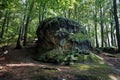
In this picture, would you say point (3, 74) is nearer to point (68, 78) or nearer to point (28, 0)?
point (68, 78)

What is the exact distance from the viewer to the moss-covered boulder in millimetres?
13445

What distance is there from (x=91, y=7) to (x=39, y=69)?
2622 centimetres

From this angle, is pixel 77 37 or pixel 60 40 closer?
pixel 60 40

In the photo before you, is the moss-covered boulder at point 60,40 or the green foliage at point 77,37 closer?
the moss-covered boulder at point 60,40

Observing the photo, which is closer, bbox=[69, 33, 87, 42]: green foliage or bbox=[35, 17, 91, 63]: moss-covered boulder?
bbox=[35, 17, 91, 63]: moss-covered boulder

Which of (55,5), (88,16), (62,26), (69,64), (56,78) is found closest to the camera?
(56,78)

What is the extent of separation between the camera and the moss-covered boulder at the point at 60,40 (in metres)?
13.4

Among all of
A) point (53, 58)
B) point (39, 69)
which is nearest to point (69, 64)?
point (53, 58)

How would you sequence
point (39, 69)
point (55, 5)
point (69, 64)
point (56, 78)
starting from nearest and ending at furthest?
point (56, 78) → point (39, 69) → point (69, 64) → point (55, 5)

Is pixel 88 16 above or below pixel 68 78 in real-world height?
above

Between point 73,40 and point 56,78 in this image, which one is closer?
point 56,78

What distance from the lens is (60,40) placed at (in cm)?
1427

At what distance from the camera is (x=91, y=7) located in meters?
33.8

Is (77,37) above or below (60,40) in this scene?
above
